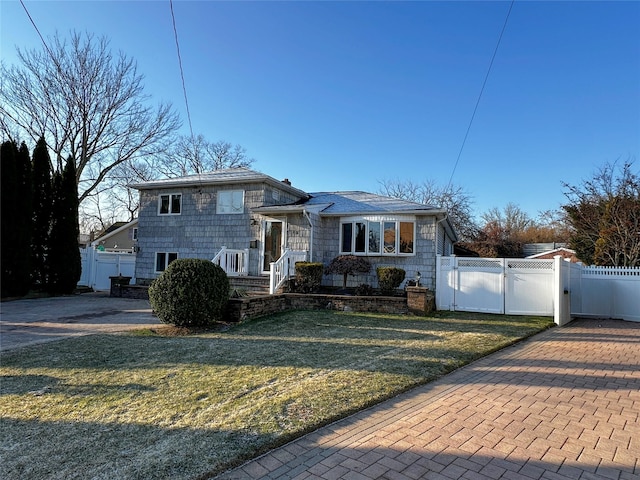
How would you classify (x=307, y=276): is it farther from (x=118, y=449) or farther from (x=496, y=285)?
(x=118, y=449)

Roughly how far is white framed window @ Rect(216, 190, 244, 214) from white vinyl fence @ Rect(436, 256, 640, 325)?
815 centimetres

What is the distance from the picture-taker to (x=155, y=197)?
17.1 meters

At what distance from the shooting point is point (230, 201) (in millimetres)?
15516

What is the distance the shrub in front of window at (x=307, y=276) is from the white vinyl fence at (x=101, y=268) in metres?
9.99

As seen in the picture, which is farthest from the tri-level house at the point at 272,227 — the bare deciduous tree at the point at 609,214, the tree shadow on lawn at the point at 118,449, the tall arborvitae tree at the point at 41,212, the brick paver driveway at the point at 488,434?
the tree shadow on lawn at the point at 118,449

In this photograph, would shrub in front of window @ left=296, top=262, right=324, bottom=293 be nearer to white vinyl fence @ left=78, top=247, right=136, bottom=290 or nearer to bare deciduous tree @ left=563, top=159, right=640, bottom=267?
white vinyl fence @ left=78, top=247, right=136, bottom=290

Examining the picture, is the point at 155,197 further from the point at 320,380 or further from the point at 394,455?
the point at 394,455

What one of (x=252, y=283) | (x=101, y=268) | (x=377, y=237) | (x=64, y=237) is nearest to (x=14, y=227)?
(x=64, y=237)

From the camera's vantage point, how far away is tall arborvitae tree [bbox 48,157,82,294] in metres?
15.6

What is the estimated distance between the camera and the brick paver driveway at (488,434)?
2.73m

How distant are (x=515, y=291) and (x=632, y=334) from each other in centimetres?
264

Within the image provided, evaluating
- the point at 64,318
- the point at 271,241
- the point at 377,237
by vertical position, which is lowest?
the point at 64,318

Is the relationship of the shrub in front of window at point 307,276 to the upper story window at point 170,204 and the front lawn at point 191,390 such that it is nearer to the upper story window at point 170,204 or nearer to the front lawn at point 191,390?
the front lawn at point 191,390

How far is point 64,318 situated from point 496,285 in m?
11.5
